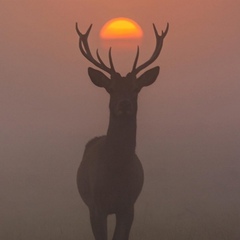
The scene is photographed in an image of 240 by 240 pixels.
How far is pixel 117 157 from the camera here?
4750 millimetres

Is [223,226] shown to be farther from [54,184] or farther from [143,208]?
[54,184]

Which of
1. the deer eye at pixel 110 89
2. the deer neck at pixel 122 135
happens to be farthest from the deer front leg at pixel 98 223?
the deer eye at pixel 110 89

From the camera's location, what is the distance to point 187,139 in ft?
17.4

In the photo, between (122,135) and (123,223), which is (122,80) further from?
(123,223)

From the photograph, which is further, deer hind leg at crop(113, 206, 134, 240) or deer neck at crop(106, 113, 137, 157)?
deer hind leg at crop(113, 206, 134, 240)

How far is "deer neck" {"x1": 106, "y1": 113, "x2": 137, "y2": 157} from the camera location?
471 cm

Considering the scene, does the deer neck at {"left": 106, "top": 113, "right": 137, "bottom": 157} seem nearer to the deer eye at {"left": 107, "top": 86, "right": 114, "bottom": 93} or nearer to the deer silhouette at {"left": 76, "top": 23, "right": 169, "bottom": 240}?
the deer silhouette at {"left": 76, "top": 23, "right": 169, "bottom": 240}

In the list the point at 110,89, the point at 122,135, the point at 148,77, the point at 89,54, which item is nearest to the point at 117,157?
the point at 122,135

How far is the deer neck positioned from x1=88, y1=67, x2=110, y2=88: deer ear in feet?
0.67

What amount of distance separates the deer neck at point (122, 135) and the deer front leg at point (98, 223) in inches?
15.7

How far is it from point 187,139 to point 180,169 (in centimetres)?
21

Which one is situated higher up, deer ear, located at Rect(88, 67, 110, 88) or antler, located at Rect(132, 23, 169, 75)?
antler, located at Rect(132, 23, 169, 75)

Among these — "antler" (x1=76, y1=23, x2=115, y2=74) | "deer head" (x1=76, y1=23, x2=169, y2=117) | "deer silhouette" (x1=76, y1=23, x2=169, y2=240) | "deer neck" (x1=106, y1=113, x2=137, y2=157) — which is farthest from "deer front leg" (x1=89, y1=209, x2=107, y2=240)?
"antler" (x1=76, y1=23, x2=115, y2=74)

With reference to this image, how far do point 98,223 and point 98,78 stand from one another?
899 millimetres
